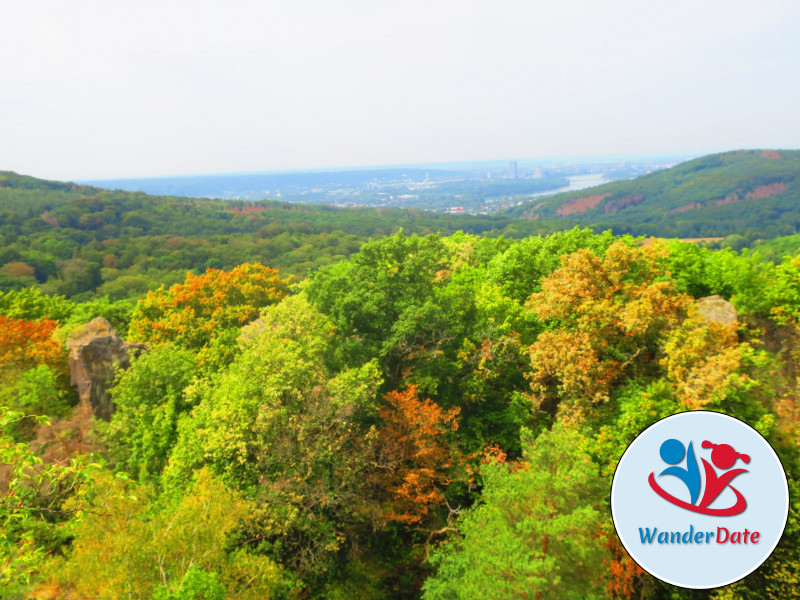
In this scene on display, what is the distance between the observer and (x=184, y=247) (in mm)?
143125

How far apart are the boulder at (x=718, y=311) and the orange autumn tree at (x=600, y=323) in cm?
85

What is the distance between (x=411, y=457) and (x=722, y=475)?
11.5m

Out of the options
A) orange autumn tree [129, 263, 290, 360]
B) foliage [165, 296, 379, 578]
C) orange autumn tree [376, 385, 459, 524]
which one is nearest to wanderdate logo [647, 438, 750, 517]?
orange autumn tree [376, 385, 459, 524]

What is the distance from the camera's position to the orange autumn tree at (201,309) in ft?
89.5

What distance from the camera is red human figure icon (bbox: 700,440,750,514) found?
8.20 m

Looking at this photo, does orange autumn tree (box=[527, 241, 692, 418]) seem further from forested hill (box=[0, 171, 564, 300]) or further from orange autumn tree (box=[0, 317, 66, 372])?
forested hill (box=[0, 171, 564, 300])

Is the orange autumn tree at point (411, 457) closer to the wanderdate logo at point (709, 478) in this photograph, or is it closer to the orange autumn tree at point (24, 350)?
the wanderdate logo at point (709, 478)

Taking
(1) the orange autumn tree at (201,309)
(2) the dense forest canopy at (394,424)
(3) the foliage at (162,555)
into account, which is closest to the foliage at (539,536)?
(2) the dense forest canopy at (394,424)

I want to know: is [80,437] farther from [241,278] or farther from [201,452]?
[241,278]

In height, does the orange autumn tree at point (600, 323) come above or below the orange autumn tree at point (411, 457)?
above

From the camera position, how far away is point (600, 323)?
1598cm

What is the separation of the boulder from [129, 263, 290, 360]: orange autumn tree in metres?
23.4

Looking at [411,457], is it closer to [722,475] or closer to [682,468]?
[682,468]

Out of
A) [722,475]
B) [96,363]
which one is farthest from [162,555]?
[96,363]
